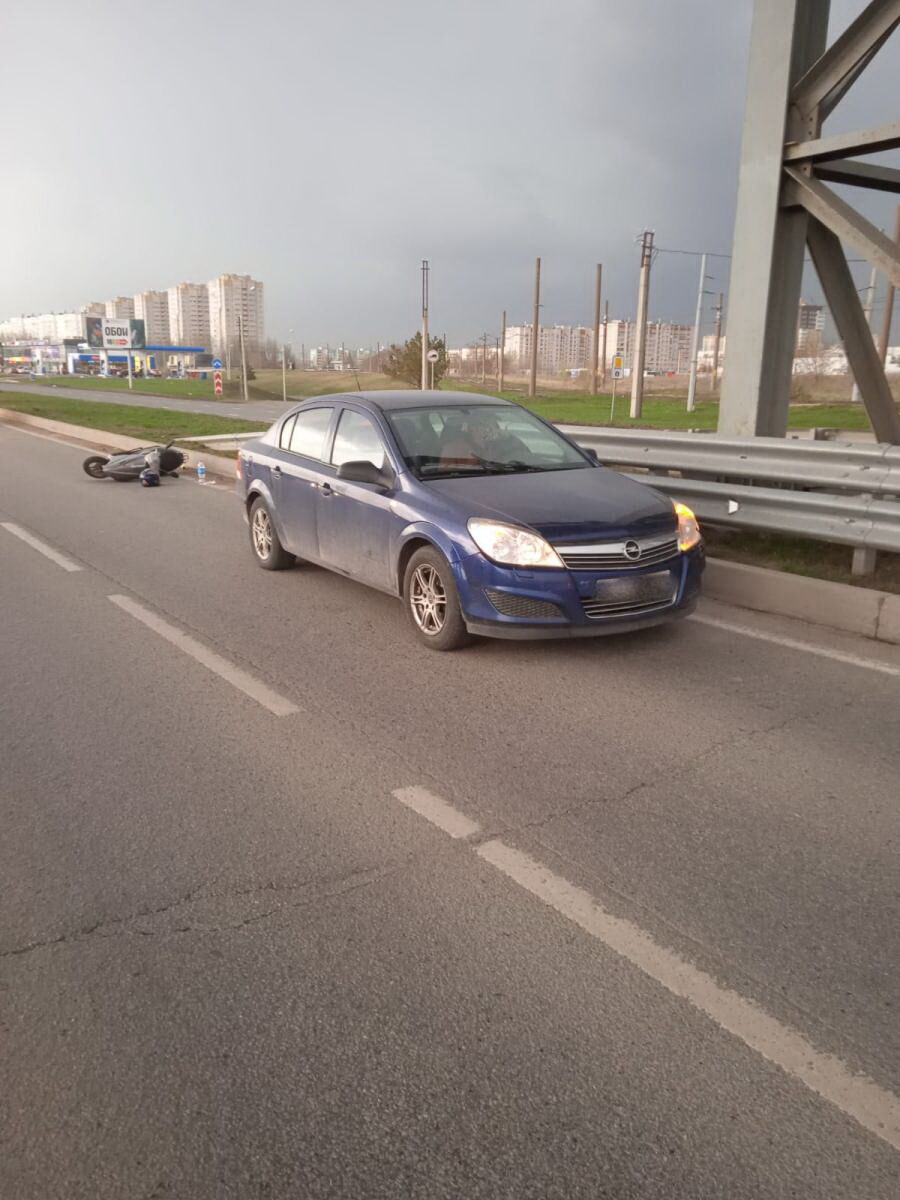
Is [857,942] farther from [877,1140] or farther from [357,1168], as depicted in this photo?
[357,1168]

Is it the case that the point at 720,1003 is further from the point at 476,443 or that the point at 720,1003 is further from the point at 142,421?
the point at 142,421

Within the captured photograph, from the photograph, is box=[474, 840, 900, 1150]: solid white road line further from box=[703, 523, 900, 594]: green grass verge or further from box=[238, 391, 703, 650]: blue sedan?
box=[703, 523, 900, 594]: green grass verge

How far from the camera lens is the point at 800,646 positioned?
6.17m

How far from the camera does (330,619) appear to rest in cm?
686

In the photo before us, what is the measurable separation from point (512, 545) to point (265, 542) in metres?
3.59

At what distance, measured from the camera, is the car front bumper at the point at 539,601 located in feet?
17.8

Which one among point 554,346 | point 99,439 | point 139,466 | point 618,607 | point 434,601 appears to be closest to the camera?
point 618,607

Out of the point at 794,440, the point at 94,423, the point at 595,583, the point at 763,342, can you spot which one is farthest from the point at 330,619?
the point at 94,423

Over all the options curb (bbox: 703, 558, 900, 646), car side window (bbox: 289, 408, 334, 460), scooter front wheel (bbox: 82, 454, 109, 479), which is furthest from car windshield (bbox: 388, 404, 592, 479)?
scooter front wheel (bbox: 82, 454, 109, 479)

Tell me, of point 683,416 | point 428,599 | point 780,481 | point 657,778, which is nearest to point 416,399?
point 428,599

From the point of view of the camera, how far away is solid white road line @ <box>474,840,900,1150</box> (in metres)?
2.33

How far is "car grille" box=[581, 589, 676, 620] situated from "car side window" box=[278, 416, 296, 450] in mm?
3572

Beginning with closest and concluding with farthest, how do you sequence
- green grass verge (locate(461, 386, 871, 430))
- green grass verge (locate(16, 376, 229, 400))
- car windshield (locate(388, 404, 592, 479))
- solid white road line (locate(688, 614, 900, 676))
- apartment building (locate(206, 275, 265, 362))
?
1. solid white road line (locate(688, 614, 900, 676))
2. car windshield (locate(388, 404, 592, 479))
3. green grass verge (locate(461, 386, 871, 430))
4. green grass verge (locate(16, 376, 229, 400))
5. apartment building (locate(206, 275, 265, 362))

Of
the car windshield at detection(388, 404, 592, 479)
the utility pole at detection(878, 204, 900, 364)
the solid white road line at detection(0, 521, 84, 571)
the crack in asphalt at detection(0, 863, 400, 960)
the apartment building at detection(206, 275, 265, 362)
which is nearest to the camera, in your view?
the crack in asphalt at detection(0, 863, 400, 960)
